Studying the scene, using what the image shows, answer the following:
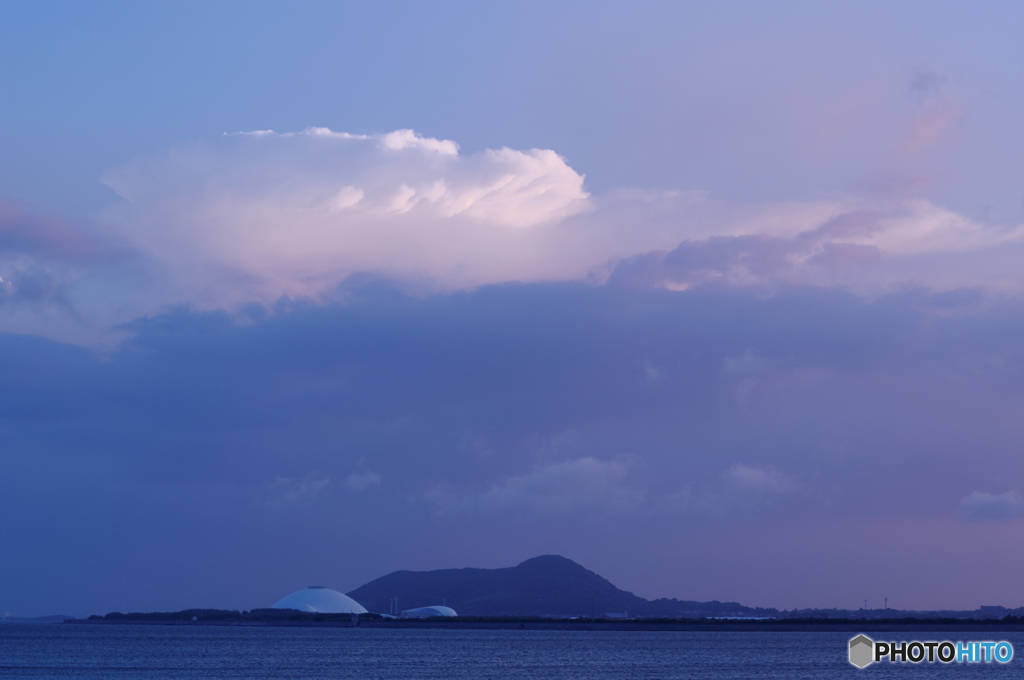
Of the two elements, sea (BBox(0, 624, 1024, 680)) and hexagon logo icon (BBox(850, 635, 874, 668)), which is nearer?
sea (BBox(0, 624, 1024, 680))

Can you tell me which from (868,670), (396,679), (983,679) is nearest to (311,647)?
(396,679)

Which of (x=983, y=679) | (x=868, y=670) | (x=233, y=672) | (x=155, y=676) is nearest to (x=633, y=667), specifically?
(x=868, y=670)

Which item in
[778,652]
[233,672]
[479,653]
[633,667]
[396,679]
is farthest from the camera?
[778,652]

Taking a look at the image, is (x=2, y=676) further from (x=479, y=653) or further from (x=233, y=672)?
(x=479, y=653)

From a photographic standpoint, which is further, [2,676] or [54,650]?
[54,650]

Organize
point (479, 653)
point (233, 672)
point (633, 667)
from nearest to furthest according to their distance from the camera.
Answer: point (233, 672), point (633, 667), point (479, 653)

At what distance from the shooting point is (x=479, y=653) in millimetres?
130375

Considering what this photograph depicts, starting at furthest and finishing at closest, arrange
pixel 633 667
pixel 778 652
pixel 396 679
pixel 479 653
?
pixel 778 652
pixel 479 653
pixel 633 667
pixel 396 679

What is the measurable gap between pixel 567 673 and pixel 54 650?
269 feet

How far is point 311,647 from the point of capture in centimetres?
14462

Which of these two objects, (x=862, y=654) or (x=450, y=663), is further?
(x=862, y=654)

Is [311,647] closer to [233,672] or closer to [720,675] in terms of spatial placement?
[233,672]

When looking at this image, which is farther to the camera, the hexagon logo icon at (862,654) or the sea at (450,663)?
the hexagon logo icon at (862,654)

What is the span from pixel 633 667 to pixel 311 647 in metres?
60.6
